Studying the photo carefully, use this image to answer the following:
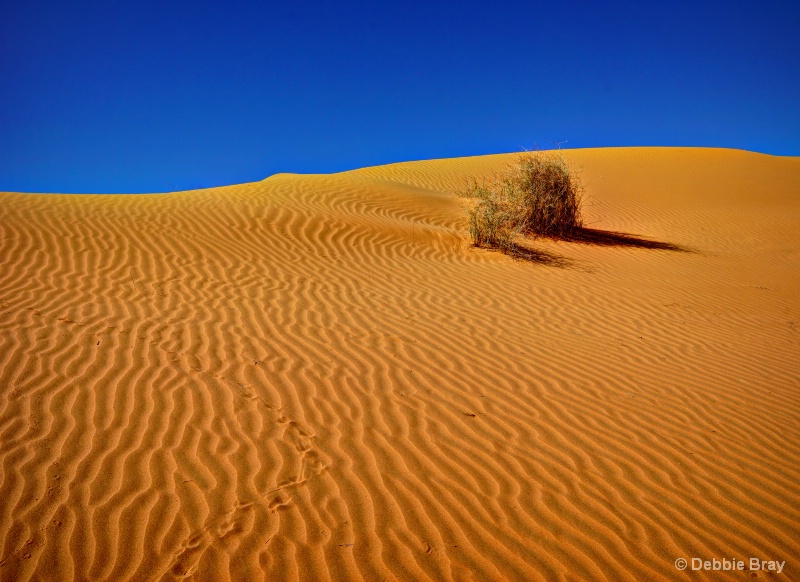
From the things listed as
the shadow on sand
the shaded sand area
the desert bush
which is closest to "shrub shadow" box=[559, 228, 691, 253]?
the shadow on sand

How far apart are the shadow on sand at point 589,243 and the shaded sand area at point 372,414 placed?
852 millimetres

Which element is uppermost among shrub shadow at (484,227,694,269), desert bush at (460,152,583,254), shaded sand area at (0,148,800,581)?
desert bush at (460,152,583,254)

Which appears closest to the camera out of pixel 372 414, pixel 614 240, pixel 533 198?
pixel 372 414

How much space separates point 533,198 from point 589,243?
1691 mm

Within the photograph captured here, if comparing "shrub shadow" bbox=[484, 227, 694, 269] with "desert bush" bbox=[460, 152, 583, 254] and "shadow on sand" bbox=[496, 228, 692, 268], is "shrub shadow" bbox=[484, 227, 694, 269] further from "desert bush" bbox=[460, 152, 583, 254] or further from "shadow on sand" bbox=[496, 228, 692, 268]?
"desert bush" bbox=[460, 152, 583, 254]

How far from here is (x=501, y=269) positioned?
922cm

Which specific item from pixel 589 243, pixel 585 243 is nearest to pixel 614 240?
pixel 589 243

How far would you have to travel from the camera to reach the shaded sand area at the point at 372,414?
282 centimetres

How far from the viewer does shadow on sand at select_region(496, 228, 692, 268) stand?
10094 mm

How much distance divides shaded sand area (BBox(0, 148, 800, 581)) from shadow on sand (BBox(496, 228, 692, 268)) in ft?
2.80

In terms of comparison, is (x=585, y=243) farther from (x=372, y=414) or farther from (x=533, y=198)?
(x=372, y=414)

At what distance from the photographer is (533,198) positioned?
39.5 feet

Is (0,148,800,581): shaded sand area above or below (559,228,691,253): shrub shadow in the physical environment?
below

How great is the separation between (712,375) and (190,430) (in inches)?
194
